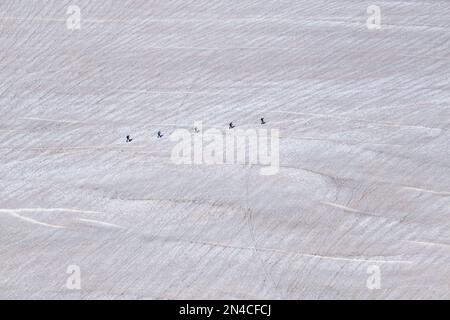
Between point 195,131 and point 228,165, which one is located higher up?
point 195,131

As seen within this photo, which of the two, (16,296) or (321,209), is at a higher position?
(321,209)

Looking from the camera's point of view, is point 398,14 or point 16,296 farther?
point 398,14

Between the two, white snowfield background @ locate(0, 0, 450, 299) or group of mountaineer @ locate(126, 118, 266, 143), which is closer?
white snowfield background @ locate(0, 0, 450, 299)

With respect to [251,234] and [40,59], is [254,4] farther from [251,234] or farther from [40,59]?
[251,234]

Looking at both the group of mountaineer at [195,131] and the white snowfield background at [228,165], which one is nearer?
the white snowfield background at [228,165]

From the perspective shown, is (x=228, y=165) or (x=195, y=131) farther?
(x=195, y=131)
